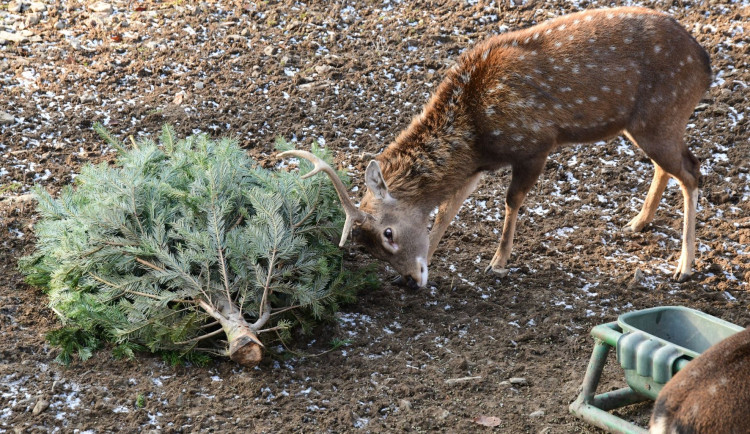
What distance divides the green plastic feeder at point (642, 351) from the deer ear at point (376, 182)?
203 centimetres

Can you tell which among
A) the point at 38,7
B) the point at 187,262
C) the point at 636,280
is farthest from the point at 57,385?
the point at 38,7

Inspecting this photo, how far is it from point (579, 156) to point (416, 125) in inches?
80.9

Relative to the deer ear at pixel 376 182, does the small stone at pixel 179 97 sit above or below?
above

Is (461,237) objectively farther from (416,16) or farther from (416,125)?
(416,16)

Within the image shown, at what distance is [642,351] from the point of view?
3.56 metres

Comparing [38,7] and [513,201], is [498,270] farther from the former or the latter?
[38,7]

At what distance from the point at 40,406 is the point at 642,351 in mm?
2951

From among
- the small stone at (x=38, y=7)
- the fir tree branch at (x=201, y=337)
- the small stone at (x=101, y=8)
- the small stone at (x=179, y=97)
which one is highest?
the small stone at (x=38, y=7)

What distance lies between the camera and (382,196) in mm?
5594

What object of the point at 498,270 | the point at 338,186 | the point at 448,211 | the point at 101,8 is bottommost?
the point at 498,270

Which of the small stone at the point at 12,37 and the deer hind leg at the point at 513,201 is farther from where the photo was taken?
the small stone at the point at 12,37

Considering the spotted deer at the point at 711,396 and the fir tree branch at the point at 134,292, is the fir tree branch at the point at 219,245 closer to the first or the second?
the fir tree branch at the point at 134,292

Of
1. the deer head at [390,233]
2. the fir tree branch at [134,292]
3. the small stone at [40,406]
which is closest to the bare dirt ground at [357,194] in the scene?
the small stone at [40,406]

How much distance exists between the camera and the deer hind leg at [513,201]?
5797 millimetres
